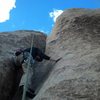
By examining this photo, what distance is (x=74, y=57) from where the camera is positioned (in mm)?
15883

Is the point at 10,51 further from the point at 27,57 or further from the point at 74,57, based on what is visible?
the point at 74,57

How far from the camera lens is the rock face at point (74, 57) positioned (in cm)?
1327

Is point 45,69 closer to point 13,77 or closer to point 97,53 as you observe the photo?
point 13,77

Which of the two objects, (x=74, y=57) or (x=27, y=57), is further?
(x=27, y=57)

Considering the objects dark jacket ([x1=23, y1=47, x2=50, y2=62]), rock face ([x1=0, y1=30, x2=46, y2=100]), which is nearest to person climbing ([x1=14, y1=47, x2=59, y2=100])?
dark jacket ([x1=23, y1=47, x2=50, y2=62])

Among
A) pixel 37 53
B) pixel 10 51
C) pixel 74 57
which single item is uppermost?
pixel 10 51

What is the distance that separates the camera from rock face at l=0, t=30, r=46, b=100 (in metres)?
17.1

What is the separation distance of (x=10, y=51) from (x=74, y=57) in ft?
15.3

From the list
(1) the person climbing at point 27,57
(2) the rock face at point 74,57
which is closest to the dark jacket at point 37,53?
(1) the person climbing at point 27,57

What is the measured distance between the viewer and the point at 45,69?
58.1 feet

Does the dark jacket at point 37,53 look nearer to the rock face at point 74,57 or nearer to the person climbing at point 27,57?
the person climbing at point 27,57

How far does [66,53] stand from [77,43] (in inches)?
33.0

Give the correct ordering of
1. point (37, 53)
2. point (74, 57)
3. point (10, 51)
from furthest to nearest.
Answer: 1. point (10, 51)
2. point (37, 53)
3. point (74, 57)

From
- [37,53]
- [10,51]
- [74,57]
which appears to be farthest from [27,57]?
[74,57]
